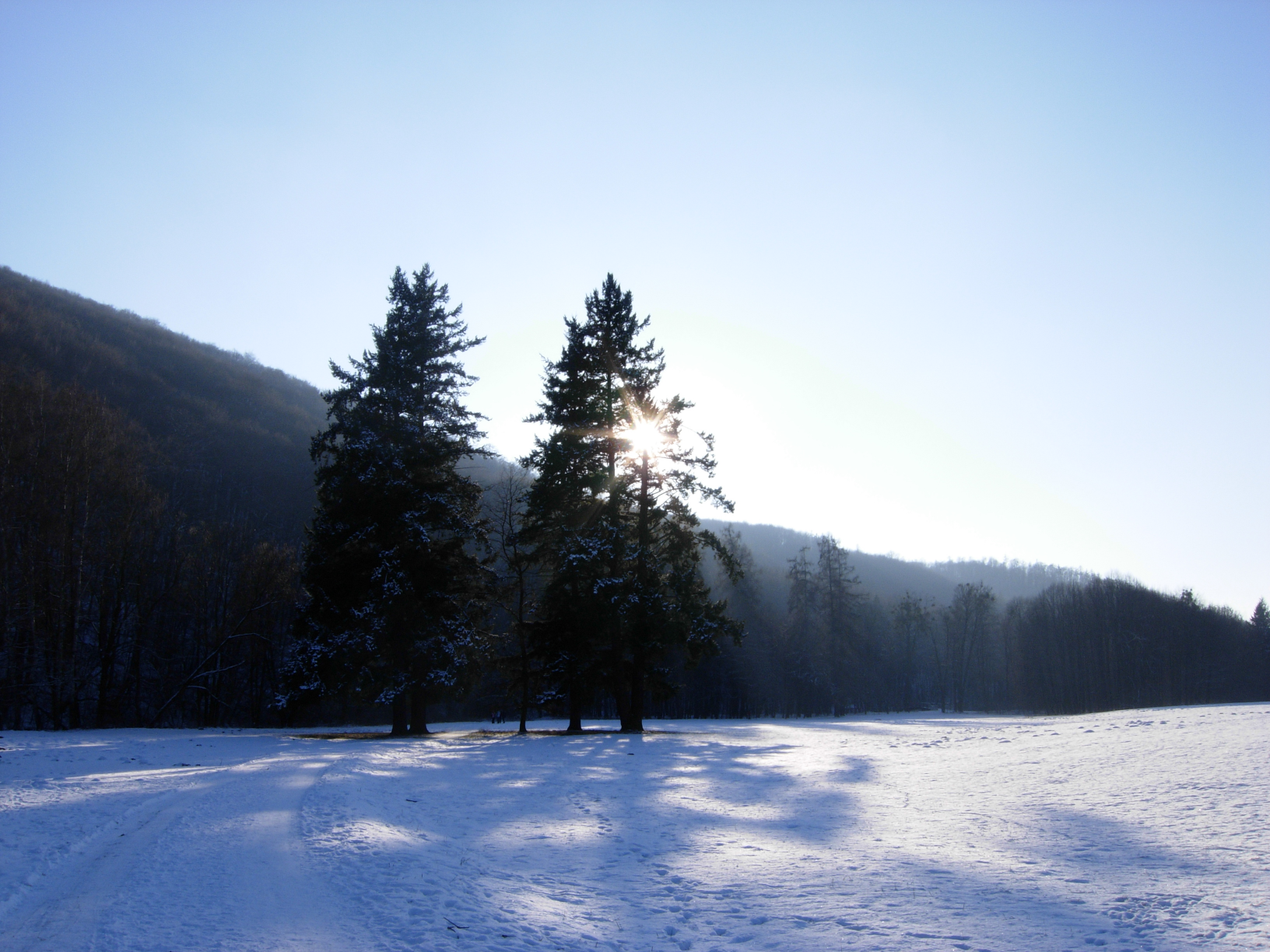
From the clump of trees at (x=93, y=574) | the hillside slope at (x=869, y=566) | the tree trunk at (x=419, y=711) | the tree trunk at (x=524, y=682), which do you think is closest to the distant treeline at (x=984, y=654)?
the tree trunk at (x=524, y=682)

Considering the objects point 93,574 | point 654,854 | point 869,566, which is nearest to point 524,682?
point 654,854

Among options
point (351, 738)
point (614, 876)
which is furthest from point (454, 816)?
point (351, 738)

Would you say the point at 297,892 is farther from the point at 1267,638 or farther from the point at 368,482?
the point at 1267,638

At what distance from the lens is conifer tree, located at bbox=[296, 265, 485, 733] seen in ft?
80.2

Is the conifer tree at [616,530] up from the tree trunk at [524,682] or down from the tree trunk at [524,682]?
up

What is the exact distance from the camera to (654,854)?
7930mm

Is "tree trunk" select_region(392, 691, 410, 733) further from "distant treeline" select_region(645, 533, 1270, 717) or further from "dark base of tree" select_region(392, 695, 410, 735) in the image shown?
"distant treeline" select_region(645, 533, 1270, 717)

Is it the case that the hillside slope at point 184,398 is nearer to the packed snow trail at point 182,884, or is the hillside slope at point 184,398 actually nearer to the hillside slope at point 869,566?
the packed snow trail at point 182,884

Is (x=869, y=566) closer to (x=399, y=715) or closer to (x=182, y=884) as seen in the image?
(x=399, y=715)

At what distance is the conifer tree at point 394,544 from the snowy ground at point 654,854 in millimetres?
9940

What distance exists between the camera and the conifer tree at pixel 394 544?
2445cm

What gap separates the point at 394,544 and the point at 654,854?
63.0ft

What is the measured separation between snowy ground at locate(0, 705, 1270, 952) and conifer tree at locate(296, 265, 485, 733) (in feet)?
32.6

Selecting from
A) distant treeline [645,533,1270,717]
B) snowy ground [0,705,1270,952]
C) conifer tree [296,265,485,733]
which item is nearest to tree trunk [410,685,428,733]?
conifer tree [296,265,485,733]
